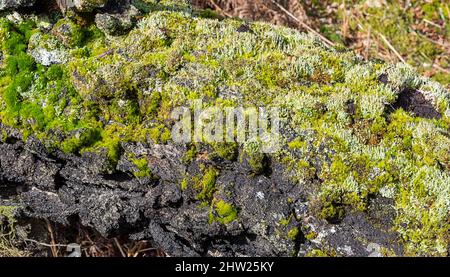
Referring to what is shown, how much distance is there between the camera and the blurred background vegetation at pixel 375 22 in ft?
27.1

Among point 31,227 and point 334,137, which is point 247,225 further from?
point 31,227

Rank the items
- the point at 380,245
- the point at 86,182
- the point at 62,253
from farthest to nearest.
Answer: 1. the point at 62,253
2. the point at 86,182
3. the point at 380,245

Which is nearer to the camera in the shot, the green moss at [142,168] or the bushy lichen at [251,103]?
the bushy lichen at [251,103]

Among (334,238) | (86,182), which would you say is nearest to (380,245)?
(334,238)

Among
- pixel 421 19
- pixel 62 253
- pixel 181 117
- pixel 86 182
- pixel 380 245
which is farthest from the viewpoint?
pixel 421 19

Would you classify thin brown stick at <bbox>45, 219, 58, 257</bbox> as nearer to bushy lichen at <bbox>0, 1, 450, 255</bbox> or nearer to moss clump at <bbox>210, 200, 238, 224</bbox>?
bushy lichen at <bbox>0, 1, 450, 255</bbox>

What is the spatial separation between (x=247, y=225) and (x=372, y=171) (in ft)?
3.58
